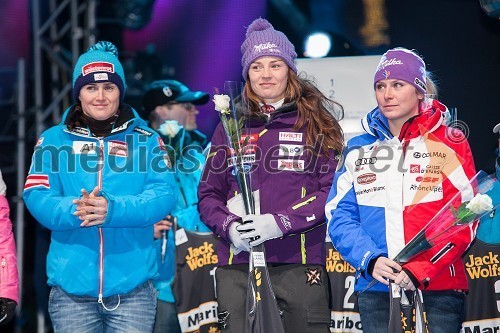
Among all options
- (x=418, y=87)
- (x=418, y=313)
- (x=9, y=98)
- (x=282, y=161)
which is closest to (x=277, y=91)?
(x=282, y=161)

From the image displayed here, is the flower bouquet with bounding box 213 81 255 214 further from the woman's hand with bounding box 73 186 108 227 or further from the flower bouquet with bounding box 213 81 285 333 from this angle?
the woman's hand with bounding box 73 186 108 227

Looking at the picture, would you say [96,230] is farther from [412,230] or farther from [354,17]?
[354,17]

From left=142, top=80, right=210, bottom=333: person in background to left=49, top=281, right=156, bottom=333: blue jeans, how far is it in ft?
3.64

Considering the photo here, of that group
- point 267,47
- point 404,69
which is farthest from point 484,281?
point 267,47

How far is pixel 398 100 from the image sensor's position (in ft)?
12.8

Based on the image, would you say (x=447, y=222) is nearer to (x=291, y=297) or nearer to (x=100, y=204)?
(x=291, y=297)

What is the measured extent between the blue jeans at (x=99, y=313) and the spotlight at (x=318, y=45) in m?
2.97

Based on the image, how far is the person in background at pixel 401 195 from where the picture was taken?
3580 millimetres

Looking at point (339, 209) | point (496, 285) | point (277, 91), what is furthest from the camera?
point (496, 285)

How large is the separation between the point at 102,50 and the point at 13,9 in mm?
2411

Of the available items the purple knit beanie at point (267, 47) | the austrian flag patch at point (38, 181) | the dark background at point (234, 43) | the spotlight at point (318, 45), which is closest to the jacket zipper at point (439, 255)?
the purple knit beanie at point (267, 47)

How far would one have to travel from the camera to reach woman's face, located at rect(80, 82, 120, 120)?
409cm

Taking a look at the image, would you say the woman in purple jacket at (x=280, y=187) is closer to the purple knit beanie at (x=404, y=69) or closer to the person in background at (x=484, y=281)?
the purple knit beanie at (x=404, y=69)

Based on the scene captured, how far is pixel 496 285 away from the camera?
4.87m
